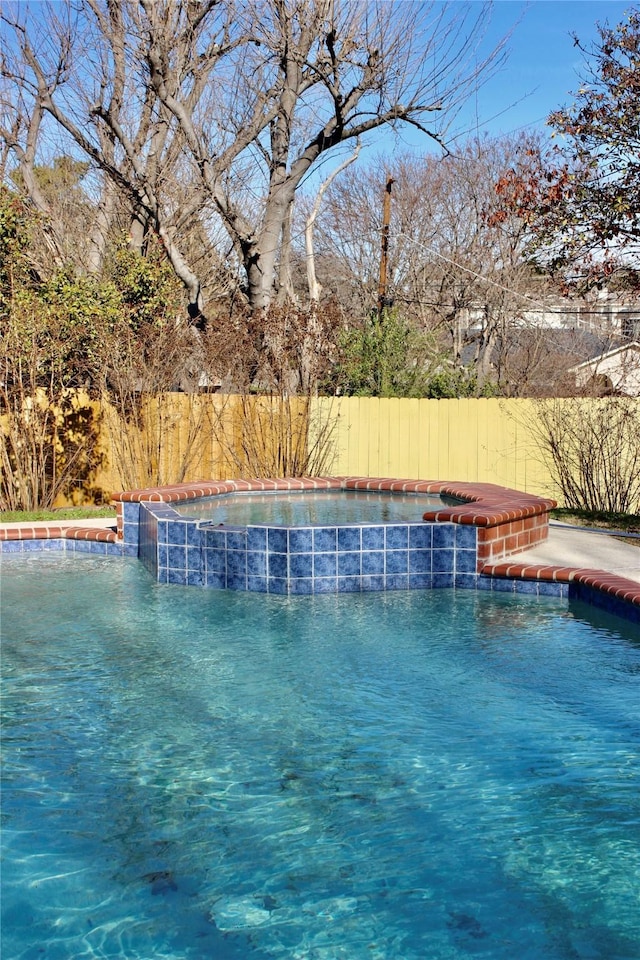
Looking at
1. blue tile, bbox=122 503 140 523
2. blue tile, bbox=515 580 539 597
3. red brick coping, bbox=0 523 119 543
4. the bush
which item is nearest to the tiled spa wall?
blue tile, bbox=515 580 539 597

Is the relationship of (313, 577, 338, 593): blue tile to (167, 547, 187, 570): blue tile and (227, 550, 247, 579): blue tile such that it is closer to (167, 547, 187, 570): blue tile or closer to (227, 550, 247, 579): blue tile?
(227, 550, 247, 579): blue tile

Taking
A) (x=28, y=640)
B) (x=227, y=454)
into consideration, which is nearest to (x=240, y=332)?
(x=227, y=454)

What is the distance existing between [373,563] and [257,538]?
869 mm

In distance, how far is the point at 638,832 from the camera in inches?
117

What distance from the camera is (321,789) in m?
3.30

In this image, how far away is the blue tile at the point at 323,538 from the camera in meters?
6.65

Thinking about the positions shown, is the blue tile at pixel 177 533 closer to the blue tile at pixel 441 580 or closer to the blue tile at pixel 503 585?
the blue tile at pixel 441 580

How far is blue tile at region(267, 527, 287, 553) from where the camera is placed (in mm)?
6613

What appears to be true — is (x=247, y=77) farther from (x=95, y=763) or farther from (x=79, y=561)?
(x=95, y=763)

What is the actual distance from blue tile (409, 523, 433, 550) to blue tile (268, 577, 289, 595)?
96cm

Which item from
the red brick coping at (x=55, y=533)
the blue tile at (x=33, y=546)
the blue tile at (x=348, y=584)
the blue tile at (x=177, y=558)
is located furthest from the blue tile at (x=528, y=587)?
the blue tile at (x=33, y=546)

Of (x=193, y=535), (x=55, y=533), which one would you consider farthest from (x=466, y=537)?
(x=55, y=533)

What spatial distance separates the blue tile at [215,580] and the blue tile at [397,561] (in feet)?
3.99

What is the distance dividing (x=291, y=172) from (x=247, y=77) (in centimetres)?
169
